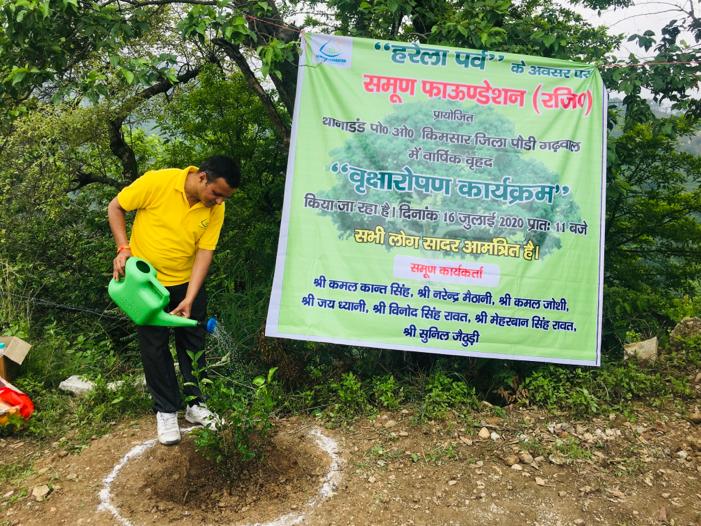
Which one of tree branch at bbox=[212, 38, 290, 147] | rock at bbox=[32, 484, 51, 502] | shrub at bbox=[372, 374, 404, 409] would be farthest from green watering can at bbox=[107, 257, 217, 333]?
tree branch at bbox=[212, 38, 290, 147]

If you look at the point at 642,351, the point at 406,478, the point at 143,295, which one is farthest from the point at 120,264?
the point at 642,351

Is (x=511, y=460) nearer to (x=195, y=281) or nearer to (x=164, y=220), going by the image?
(x=195, y=281)

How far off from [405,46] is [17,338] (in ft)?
11.0

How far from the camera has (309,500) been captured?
2.89 m

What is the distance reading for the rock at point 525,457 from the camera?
3266 millimetres

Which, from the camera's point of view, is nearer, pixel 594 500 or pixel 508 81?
→ pixel 594 500

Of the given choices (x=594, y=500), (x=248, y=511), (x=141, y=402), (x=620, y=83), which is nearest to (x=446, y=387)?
(x=594, y=500)

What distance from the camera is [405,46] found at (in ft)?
11.9

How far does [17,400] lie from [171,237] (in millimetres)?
1536

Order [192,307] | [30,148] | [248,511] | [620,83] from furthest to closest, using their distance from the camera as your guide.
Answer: [30,148], [620,83], [192,307], [248,511]

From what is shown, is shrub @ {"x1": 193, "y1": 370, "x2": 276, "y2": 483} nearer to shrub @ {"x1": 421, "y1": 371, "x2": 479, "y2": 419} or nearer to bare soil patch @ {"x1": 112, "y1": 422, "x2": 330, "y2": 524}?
bare soil patch @ {"x1": 112, "y1": 422, "x2": 330, "y2": 524}

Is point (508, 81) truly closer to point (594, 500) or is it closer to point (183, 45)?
point (594, 500)

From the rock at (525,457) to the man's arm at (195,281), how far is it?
208 cm

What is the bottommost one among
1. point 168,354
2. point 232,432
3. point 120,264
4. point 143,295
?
point 232,432
